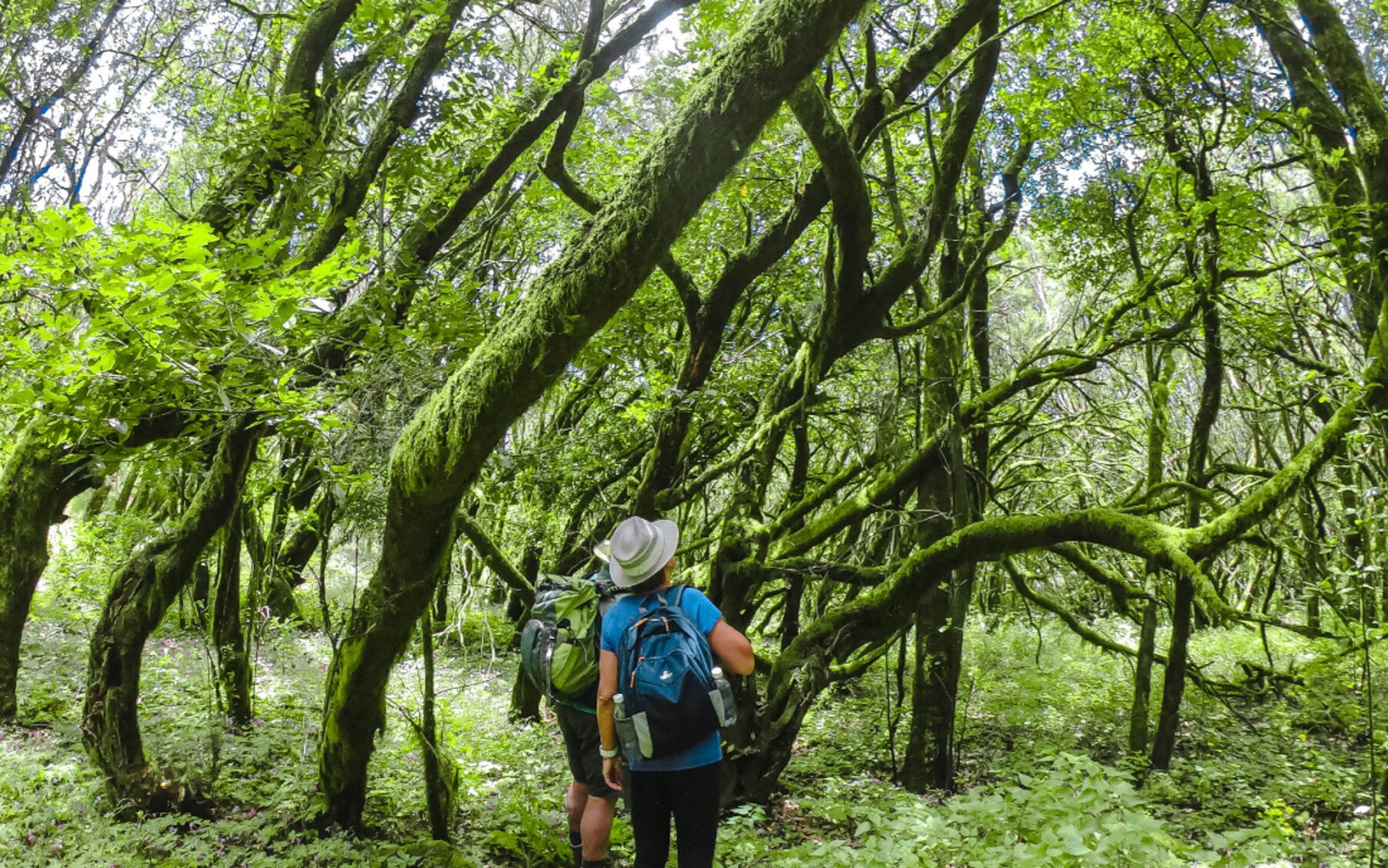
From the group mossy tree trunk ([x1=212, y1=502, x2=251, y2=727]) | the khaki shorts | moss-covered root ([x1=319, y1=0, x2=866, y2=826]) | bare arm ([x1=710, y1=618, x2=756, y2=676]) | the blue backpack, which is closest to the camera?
moss-covered root ([x1=319, y1=0, x2=866, y2=826])

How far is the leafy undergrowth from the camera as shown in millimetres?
3752

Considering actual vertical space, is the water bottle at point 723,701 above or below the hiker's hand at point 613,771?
above

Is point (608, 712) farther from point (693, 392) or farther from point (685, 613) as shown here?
point (693, 392)

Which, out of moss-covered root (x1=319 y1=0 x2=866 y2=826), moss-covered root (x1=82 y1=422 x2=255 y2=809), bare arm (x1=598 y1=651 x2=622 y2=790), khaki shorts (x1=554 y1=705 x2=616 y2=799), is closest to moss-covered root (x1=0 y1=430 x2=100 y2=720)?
moss-covered root (x1=82 y1=422 x2=255 y2=809)

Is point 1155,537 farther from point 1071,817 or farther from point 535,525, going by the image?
point 535,525

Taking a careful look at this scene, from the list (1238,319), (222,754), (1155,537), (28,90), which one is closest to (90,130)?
(28,90)

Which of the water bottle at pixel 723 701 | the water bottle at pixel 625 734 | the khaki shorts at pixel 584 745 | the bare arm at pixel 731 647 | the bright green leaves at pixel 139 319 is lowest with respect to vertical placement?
the khaki shorts at pixel 584 745

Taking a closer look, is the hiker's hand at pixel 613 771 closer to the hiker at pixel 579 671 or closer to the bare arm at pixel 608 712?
the bare arm at pixel 608 712

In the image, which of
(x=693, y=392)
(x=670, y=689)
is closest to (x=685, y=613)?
(x=670, y=689)

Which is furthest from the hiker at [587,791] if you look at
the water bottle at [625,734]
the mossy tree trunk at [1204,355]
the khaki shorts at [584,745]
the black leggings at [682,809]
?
the mossy tree trunk at [1204,355]

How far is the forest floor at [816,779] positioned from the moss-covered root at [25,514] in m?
1.14

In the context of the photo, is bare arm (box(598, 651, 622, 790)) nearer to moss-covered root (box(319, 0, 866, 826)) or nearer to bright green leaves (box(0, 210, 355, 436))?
moss-covered root (box(319, 0, 866, 826))

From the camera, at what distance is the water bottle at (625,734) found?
3.35 metres

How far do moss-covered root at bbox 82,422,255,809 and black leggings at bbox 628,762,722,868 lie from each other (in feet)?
11.2
